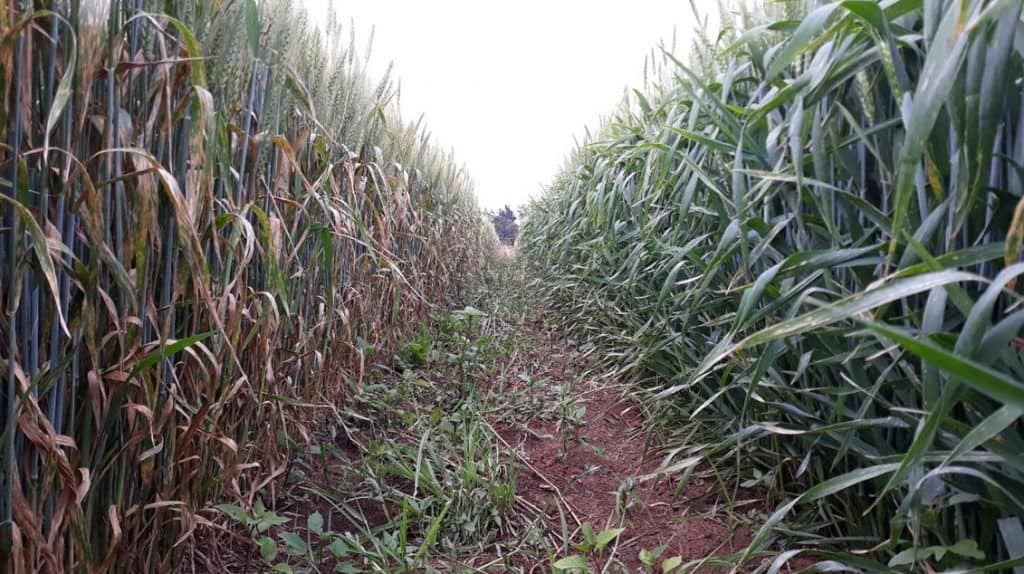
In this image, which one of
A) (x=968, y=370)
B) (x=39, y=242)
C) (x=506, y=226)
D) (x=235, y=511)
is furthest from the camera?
(x=506, y=226)

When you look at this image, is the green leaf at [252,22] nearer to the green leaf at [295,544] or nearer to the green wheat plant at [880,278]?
the green wheat plant at [880,278]

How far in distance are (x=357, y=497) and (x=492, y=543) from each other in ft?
1.20

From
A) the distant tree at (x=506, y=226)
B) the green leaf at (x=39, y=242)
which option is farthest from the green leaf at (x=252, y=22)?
the distant tree at (x=506, y=226)

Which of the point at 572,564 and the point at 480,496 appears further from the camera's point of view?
the point at 480,496

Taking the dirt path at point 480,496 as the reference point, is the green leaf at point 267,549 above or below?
above

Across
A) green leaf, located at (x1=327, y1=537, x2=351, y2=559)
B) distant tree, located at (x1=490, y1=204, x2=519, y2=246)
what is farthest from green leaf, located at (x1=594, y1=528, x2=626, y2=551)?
distant tree, located at (x1=490, y1=204, x2=519, y2=246)

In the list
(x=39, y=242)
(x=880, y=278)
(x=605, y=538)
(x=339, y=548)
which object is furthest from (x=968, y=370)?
(x=339, y=548)

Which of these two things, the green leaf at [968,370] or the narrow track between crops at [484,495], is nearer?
the green leaf at [968,370]

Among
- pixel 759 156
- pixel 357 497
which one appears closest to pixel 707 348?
pixel 759 156

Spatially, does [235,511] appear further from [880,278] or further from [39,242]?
[880,278]

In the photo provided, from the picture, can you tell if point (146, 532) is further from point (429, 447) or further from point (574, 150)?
point (574, 150)

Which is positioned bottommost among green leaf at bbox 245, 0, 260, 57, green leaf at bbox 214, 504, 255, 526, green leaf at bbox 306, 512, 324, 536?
green leaf at bbox 306, 512, 324, 536

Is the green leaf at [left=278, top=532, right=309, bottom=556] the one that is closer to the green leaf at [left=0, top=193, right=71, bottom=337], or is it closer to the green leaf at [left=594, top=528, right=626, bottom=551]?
the green leaf at [left=594, top=528, right=626, bottom=551]

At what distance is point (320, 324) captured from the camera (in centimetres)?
154
